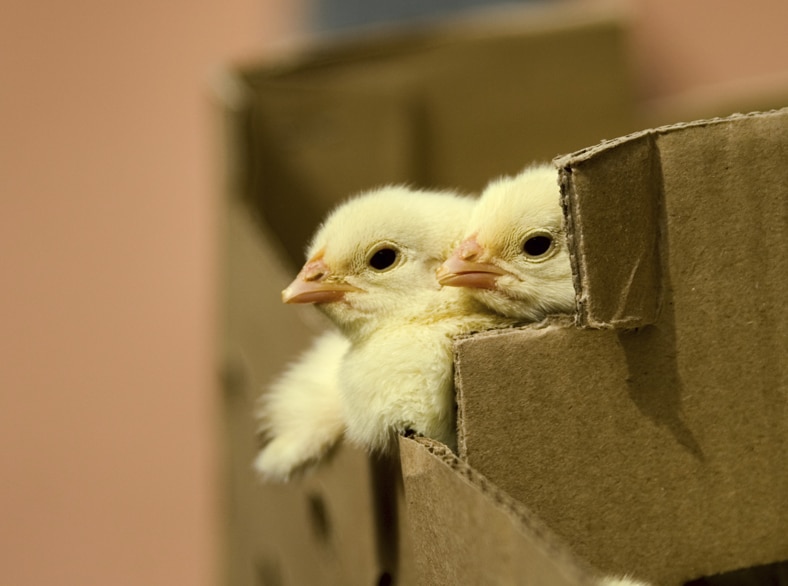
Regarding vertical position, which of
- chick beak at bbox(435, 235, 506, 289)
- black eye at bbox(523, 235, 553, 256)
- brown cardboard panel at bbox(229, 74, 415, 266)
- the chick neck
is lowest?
the chick neck

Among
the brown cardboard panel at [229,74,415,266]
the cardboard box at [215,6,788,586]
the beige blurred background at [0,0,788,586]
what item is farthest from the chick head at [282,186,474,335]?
the beige blurred background at [0,0,788,586]

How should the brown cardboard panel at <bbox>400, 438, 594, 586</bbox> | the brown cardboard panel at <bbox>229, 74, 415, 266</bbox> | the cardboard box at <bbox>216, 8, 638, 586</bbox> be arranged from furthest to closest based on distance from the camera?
the brown cardboard panel at <bbox>229, 74, 415, 266</bbox> < the cardboard box at <bbox>216, 8, 638, 586</bbox> < the brown cardboard panel at <bbox>400, 438, 594, 586</bbox>

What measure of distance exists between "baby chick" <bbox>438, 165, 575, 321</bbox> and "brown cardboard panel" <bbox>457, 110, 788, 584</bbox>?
0.12 m

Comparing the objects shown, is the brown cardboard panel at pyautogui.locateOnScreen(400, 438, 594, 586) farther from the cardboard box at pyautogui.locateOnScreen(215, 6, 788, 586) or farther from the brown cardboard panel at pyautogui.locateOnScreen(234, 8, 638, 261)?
the brown cardboard panel at pyautogui.locateOnScreen(234, 8, 638, 261)

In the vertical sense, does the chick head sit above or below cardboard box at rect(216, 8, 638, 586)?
below

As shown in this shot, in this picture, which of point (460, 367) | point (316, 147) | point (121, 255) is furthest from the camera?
point (121, 255)

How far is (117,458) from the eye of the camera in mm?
2096

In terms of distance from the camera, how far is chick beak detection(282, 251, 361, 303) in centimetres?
81

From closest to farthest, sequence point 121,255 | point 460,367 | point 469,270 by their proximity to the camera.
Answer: point 460,367
point 469,270
point 121,255

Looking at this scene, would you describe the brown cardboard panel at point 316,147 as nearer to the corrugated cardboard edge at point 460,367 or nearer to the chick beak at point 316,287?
the chick beak at point 316,287

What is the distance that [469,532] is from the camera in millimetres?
536

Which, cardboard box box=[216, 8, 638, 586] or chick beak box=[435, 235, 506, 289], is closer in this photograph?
chick beak box=[435, 235, 506, 289]

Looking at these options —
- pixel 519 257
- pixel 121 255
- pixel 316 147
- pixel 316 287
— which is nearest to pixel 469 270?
pixel 519 257

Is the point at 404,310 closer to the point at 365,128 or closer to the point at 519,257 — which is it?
the point at 519,257
